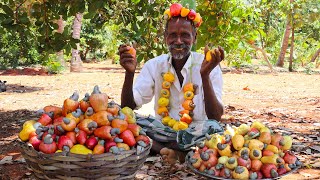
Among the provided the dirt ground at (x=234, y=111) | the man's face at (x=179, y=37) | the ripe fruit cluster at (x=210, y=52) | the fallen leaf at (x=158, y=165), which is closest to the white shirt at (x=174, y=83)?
the man's face at (x=179, y=37)

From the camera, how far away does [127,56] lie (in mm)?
2971

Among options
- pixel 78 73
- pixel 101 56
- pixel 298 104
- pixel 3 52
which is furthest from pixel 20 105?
pixel 101 56

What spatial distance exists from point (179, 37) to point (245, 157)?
123 cm

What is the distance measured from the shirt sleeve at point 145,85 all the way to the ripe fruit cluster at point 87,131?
3.96 ft

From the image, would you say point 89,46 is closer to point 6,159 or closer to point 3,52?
point 3,52

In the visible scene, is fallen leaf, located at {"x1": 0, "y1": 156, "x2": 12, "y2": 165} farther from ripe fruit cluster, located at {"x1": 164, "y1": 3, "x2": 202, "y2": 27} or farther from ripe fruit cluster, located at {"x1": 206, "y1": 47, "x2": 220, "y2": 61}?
ripe fruit cluster, located at {"x1": 206, "y1": 47, "x2": 220, "y2": 61}

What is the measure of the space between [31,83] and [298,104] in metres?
7.38

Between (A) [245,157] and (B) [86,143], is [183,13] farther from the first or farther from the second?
(B) [86,143]

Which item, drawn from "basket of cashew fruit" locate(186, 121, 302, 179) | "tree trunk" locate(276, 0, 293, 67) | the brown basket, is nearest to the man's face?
"basket of cashew fruit" locate(186, 121, 302, 179)

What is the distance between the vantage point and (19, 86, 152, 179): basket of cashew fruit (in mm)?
2084

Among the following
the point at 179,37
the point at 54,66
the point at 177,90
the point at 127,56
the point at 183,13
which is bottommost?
the point at 54,66

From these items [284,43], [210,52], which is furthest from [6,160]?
[284,43]

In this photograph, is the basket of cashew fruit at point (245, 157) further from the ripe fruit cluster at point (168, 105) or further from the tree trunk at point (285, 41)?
the tree trunk at point (285, 41)

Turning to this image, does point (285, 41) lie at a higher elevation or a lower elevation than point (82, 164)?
higher
